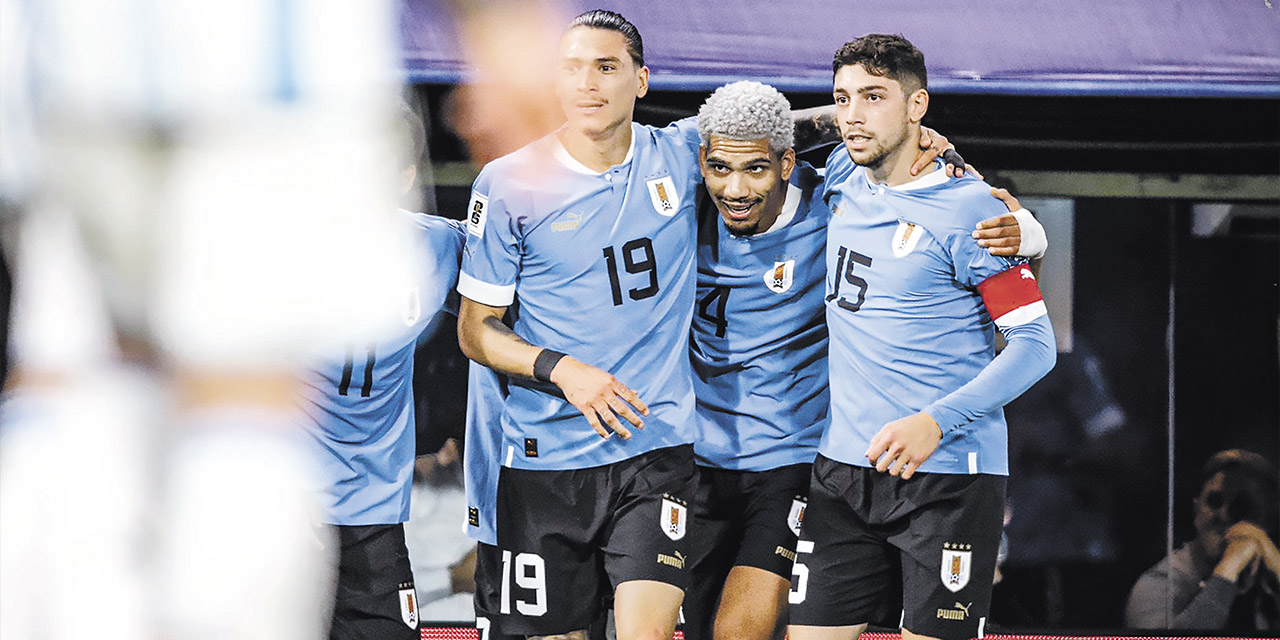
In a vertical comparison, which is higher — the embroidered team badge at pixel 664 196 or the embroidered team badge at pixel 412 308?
the embroidered team badge at pixel 664 196

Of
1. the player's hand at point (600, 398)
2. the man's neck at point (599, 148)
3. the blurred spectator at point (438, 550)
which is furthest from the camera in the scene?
the blurred spectator at point (438, 550)

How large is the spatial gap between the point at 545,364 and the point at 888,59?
1.13 m

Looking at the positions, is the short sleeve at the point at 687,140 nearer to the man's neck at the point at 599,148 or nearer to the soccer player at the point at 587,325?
the soccer player at the point at 587,325

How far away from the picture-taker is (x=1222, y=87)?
3822 millimetres

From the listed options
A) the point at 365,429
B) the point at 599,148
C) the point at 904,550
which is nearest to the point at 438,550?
the point at 365,429

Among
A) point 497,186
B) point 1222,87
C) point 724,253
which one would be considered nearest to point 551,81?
point 497,186

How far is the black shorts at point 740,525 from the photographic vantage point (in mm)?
3311

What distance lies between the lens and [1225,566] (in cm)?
459

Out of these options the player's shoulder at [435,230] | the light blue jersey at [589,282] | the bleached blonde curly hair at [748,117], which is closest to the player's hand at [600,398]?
the light blue jersey at [589,282]

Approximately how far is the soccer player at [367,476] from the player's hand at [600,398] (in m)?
0.53

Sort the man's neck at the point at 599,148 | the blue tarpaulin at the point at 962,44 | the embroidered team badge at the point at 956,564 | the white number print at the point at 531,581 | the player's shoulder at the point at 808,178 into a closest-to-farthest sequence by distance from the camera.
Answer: the embroidered team badge at the point at 956,564
the white number print at the point at 531,581
the man's neck at the point at 599,148
the player's shoulder at the point at 808,178
the blue tarpaulin at the point at 962,44

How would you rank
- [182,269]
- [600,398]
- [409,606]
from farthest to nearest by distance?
1. [409,606]
2. [600,398]
3. [182,269]

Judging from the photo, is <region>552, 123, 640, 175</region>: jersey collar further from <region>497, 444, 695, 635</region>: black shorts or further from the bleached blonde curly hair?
<region>497, 444, 695, 635</region>: black shorts

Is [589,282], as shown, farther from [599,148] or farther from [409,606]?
[409,606]
